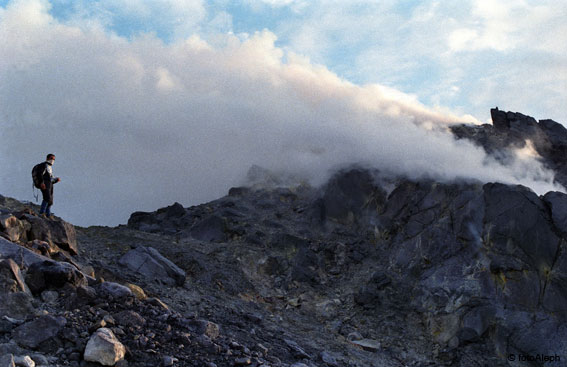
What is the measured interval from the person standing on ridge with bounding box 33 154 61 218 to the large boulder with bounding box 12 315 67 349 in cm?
920

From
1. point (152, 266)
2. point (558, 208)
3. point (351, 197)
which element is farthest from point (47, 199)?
point (558, 208)

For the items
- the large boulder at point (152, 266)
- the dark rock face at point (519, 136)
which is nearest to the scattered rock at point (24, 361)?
the large boulder at point (152, 266)

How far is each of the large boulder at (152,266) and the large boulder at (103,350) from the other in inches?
356

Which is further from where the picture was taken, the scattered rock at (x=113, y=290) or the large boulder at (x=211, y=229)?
the large boulder at (x=211, y=229)

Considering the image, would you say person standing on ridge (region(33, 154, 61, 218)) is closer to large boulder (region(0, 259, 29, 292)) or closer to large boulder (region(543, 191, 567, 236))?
large boulder (region(0, 259, 29, 292))

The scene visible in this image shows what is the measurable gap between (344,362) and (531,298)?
34.7ft

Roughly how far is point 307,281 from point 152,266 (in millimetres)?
8989

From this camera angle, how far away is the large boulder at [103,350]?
27.7 ft

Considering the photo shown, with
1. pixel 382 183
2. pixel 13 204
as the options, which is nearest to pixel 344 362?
pixel 382 183

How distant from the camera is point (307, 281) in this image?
24234mm

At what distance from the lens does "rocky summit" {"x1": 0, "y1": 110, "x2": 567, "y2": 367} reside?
32.4 ft

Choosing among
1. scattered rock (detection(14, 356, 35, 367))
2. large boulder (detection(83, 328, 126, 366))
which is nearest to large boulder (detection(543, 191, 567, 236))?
large boulder (detection(83, 328, 126, 366))

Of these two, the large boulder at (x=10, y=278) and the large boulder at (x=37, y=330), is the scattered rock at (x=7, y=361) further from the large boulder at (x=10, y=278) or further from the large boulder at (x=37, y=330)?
the large boulder at (x=10, y=278)

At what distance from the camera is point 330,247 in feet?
89.4
